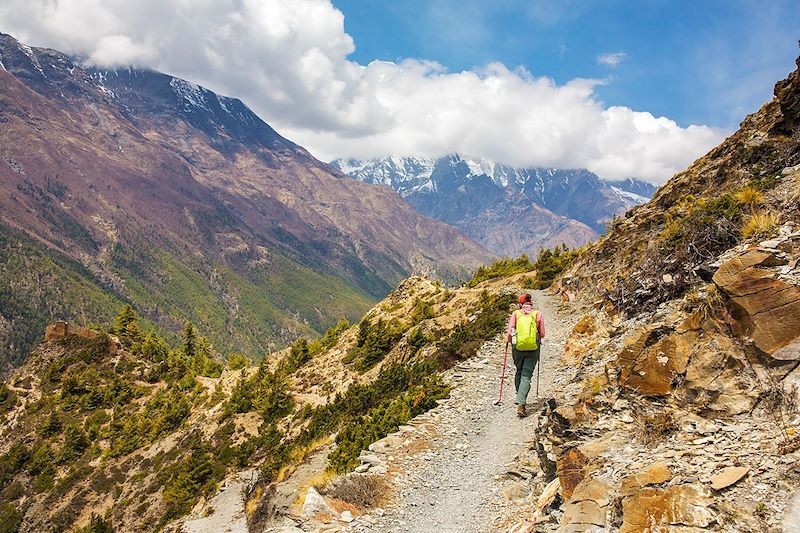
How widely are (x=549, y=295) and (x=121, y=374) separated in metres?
52.1

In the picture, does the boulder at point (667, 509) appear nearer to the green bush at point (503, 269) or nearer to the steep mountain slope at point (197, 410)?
the steep mountain slope at point (197, 410)

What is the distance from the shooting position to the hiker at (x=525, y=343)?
1351cm

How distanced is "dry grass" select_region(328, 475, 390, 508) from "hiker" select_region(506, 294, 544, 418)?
4.99 meters

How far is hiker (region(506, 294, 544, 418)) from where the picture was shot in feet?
44.3

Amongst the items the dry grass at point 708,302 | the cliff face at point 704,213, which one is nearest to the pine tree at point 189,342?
the cliff face at point 704,213

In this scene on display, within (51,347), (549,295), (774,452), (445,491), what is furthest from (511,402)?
(51,347)

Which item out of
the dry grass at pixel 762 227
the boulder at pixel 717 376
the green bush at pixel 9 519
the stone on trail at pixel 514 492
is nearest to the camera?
the boulder at pixel 717 376

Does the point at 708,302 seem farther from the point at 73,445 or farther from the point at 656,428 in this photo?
the point at 73,445

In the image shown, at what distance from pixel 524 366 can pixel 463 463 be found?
11.1ft

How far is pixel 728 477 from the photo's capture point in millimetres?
5820

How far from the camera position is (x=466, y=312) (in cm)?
2920

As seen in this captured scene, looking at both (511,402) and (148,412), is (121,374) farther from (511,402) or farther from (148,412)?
(511,402)

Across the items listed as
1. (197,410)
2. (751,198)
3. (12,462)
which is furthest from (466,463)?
(12,462)

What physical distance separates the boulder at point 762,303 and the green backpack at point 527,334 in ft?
19.2
